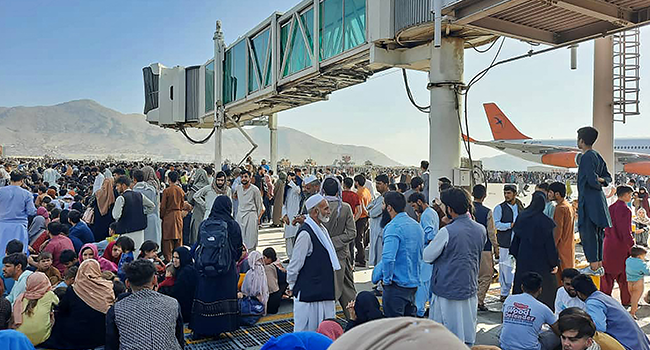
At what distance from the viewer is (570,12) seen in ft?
18.3

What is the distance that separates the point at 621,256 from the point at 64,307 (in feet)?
21.8

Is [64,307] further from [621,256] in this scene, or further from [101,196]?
[621,256]

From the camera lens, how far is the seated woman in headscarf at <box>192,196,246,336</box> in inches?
Answer: 191

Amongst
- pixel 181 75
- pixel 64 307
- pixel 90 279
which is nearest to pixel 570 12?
pixel 90 279

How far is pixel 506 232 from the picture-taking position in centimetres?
650

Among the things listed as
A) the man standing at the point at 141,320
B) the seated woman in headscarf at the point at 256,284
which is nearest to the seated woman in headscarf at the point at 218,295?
the seated woman in headscarf at the point at 256,284

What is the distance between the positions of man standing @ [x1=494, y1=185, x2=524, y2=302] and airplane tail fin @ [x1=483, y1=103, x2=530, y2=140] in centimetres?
4093

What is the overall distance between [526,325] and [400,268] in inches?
46.0

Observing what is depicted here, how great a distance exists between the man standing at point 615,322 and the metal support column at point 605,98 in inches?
228

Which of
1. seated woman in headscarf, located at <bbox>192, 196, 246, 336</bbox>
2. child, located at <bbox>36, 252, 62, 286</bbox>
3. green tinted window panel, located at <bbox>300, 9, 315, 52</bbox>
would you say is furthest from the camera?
green tinted window panel, located at <bbox>300, 9, 315, 52</bbox>

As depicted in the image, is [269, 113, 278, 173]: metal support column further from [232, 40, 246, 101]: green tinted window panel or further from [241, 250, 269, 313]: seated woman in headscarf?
[241, 250, 269, 313]: seated woman in headscarf

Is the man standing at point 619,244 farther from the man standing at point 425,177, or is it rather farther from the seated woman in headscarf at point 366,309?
the seated woman in headscarf at point 366,309

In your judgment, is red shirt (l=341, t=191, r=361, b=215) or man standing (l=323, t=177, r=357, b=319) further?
red shirt (l=341, t=191, r=361, b=215)

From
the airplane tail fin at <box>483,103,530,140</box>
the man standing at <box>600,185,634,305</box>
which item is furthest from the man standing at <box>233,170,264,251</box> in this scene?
the airplane tail fin at <box>483,103,530,140</box>
